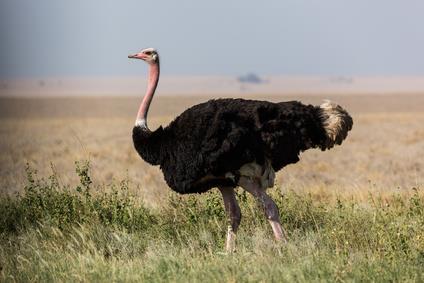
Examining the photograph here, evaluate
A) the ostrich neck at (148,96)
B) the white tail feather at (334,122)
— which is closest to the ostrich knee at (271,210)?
the white tail feather at (334,122)

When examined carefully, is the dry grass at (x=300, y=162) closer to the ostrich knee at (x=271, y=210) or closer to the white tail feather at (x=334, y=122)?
the white tail feather at (x=334, y=122)

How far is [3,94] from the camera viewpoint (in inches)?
197

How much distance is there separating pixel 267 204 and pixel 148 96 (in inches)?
57.1

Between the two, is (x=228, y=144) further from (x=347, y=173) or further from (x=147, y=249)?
(x=347, y=173)

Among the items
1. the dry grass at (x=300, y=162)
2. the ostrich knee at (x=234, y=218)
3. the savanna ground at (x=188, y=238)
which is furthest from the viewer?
the dry grass at (x=300, y=162)

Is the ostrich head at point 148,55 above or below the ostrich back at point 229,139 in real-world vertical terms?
above

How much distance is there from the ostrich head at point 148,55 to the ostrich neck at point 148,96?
0.04 metres

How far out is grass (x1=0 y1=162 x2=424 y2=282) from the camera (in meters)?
6.30

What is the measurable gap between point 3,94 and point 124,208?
3840 mm

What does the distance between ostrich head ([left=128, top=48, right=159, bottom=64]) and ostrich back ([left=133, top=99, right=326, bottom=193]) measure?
2.96 ft

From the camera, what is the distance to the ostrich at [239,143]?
293 inches

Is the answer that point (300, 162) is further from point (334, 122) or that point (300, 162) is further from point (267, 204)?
point (267, 204)

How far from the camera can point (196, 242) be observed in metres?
7.71

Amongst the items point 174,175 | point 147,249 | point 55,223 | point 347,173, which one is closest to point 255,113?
point 174,175
